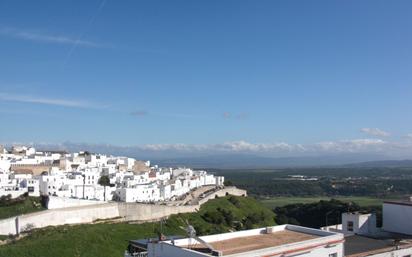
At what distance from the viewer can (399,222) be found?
67.1 feet

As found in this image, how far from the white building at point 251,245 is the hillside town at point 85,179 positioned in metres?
28.2

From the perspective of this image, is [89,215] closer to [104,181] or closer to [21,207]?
[21,207]

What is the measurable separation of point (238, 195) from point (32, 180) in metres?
27.0

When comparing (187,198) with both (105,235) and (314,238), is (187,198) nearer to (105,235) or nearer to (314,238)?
(105,235)

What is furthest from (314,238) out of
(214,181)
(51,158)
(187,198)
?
(214,181)

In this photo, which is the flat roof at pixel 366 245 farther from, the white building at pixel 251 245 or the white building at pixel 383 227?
the white building at pixel 251 245

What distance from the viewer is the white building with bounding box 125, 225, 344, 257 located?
1295cm

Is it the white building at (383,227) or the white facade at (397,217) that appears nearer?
the white building at (383,227)

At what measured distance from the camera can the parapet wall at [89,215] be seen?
33.6 meters

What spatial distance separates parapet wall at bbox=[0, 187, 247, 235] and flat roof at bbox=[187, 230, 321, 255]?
22031 mm

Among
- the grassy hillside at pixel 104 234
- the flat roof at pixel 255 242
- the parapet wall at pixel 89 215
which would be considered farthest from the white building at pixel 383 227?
the parapet wall at pixel 89 215

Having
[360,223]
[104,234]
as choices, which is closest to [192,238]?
[360,223]

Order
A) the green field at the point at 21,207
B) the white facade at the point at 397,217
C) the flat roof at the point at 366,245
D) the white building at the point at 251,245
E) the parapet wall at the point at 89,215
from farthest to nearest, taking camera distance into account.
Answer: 1. the green field at the point at 21,207
2. the parapet wall at the point at 89,215
3. the white facade at the point at 397,217
4. the flat roof at the point at 366,245
5. the white building at the point at 251,245

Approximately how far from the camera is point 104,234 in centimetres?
3531
